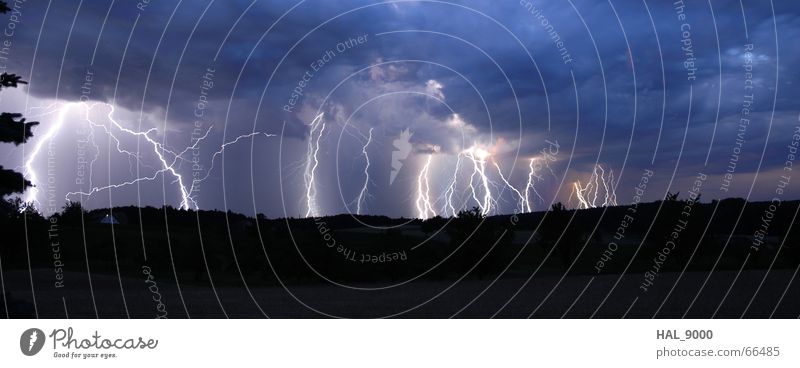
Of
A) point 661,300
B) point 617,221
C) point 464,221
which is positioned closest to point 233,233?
point 464,221

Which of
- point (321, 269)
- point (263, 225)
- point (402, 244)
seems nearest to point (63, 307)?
point (321, 269)

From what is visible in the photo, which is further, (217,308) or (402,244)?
(402,244)

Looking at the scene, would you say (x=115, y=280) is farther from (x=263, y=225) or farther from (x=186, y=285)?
(x=263, y=225)

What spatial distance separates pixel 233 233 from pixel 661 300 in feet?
137

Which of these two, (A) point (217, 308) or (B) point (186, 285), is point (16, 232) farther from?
(A) point (217, 308)

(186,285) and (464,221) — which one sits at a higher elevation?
(464,221)

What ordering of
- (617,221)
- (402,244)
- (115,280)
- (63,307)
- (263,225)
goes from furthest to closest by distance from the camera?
(617,221)
(263,225)
(402,244)
(115,280)
(63,307)

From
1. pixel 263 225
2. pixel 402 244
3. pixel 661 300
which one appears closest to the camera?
pixel 661 300

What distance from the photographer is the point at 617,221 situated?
92062 mm

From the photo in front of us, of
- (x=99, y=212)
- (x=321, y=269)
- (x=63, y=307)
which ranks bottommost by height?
(x=63, y=307)

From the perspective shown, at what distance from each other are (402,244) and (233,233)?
19930mm
